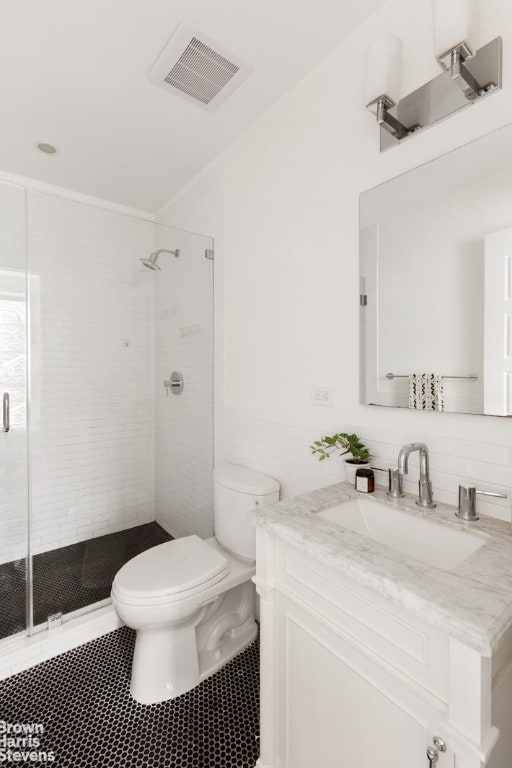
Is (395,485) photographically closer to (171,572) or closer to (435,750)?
(435,750)

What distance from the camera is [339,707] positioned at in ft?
2.86

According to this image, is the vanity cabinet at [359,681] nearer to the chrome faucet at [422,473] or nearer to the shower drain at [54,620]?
the chrome faucet at [422,473]

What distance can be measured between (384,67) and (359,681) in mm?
1744

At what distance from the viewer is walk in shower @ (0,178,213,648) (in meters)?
1.90

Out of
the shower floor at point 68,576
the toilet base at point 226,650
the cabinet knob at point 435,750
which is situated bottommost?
the toilet base at point 226,650

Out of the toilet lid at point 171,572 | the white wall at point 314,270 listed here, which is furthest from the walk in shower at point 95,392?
the toilet lid at point 171,572

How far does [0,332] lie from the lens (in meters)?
1.88

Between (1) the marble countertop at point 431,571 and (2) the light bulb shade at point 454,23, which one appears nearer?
(1) the marble countertop at point 431,571

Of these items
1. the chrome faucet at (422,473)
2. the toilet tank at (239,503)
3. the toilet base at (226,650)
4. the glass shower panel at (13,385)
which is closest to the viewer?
the chrome faucet at (422,473)

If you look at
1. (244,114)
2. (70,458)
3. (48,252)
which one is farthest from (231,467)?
(244,114)

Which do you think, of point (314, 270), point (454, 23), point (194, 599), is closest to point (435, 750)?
point (194, 599)

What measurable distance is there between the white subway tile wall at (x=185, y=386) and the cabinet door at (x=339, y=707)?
1309 millimetres

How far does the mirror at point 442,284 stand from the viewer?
3.34ft

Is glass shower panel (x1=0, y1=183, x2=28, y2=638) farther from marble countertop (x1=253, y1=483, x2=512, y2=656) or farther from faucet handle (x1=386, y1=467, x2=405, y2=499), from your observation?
faucet handle (x1=386, y1=467, x2=405, y2=499)
